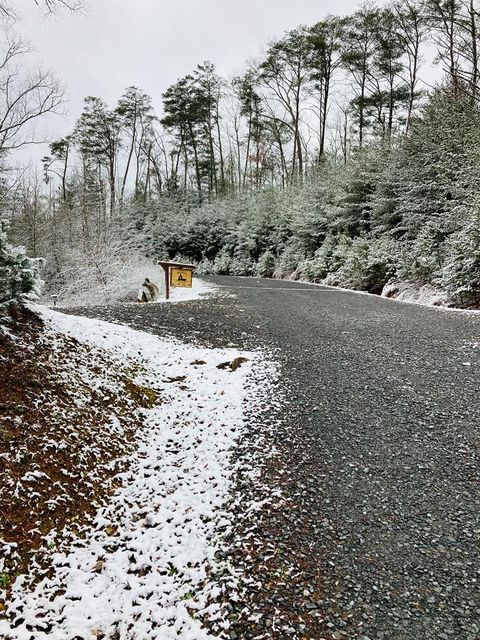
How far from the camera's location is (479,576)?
1.82 m

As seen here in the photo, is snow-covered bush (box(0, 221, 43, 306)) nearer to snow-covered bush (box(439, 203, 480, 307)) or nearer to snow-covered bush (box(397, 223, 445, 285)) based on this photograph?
snow-covered bush (box(439, 203, 480, 307))

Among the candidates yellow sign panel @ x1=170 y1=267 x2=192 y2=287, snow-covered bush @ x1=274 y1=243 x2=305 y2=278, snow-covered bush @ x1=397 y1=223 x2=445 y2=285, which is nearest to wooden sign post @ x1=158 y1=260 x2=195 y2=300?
yellow sign panel @ x1=170 y1=267 x2=192 y2=287

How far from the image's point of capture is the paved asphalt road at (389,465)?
67.4 inches

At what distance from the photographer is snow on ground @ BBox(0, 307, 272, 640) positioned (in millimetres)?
1672

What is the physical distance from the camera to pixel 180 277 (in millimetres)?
10734

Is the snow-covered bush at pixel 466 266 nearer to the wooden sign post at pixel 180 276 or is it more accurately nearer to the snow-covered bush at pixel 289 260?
the wooden sign post at pixel 180 276

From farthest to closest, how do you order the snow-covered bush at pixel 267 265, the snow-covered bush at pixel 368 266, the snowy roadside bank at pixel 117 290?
the snow-covered bush at pixel 267 265 < the snowy roadside bank at pixel 117 290 < the snow-covered bush at pixel 368 266

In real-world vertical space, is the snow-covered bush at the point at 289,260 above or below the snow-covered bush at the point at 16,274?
above

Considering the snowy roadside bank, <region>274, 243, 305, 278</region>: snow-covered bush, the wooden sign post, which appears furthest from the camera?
<region>274, 243, 305, 278</region>: snow-covered bush

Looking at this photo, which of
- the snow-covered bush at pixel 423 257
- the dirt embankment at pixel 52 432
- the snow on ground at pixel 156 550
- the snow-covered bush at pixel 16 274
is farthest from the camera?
the snow-covered bush at pixel 423 257

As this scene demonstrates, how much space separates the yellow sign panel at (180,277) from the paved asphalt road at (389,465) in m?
4.34

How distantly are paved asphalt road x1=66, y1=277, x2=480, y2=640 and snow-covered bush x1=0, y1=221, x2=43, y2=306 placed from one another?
251 cm

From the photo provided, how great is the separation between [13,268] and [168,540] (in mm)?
2780

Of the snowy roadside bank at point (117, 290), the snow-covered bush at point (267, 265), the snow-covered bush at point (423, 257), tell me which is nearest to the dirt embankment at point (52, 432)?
the snowy roadside bank at point (117, 290)
